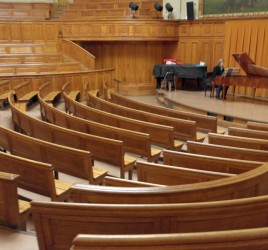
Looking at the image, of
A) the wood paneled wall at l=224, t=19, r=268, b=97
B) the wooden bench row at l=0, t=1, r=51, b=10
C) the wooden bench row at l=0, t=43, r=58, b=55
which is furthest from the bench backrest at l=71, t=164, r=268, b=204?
the wooden bench row at l=0, t=1, r=51, b=10

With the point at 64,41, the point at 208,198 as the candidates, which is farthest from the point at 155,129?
the point at 64,41

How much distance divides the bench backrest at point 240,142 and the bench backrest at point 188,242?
6.85 feet

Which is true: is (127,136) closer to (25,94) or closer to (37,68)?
(25,94)

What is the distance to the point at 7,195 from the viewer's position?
1.81 metres

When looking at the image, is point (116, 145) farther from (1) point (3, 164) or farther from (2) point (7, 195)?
(2) point (7, 195)

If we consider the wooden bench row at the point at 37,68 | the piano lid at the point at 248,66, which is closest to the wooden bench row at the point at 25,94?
the wooden bench row at the point at 37,68

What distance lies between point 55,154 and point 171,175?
3.54 feet

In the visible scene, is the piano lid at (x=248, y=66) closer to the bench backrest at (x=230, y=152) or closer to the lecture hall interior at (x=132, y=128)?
the lecture hall interior at (x=132, y=128)

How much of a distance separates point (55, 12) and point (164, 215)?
10.8 meters

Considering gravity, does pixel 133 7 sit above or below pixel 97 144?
above

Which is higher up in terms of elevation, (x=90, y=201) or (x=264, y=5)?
(x=264, y=5)

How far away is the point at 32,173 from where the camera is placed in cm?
218

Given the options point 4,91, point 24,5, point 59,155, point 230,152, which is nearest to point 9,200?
point 59,155

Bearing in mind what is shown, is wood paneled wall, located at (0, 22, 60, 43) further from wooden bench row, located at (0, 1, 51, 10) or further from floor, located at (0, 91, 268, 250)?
floor, located at (0, 91, 268, 250)
